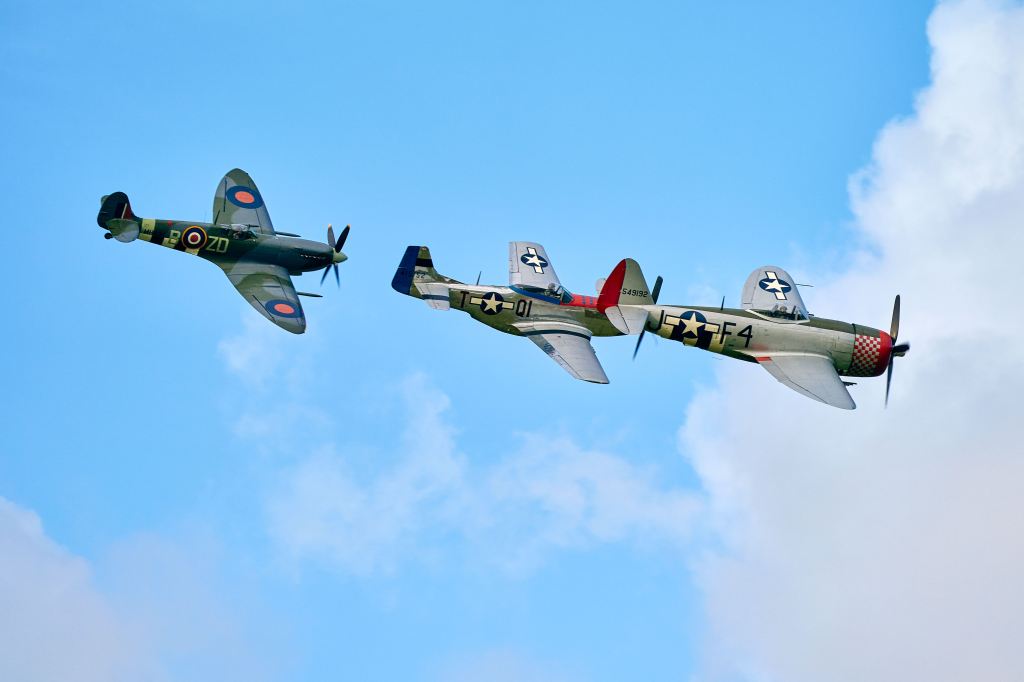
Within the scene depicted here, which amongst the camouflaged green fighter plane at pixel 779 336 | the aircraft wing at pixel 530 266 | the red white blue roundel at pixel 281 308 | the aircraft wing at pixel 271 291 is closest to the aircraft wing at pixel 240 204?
the aircraft wing at pixel 271 291

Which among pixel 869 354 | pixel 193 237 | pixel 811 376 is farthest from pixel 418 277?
pixel 869 354

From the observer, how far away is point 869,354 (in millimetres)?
38531

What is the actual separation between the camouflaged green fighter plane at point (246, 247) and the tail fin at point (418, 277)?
2261mm

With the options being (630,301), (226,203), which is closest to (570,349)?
(630,301)

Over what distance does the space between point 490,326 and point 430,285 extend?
6.38 ft

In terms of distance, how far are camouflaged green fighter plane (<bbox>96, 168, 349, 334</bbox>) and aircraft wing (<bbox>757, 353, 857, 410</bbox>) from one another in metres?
11.8

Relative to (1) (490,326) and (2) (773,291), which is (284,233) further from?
(2) (773,291)

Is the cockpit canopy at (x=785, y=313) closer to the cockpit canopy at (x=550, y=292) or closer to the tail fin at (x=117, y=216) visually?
the cockpit canopy at (x=550, y=292)

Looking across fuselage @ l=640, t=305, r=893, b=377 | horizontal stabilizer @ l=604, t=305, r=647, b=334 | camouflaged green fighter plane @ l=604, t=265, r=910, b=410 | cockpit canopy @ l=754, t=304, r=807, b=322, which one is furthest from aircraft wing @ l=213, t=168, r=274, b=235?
cockpit canopy @ l=754, t=304, r=807, b=322

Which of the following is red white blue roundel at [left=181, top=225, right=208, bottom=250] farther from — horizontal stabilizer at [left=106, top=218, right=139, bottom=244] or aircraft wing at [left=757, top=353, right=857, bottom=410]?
aircraft wing at [left=757, top=353, right=857, bottom=410]

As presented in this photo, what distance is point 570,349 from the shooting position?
38125 millimetres

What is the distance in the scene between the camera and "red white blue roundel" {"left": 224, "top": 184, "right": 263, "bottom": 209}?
42.7 m

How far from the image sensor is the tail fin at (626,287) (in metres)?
→ 38.0

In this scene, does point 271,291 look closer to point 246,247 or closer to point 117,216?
point 246,247
